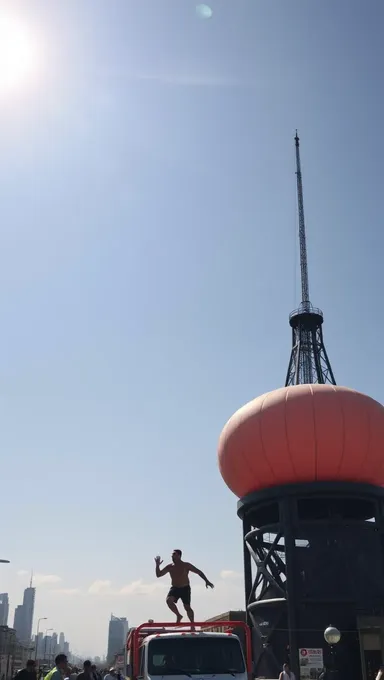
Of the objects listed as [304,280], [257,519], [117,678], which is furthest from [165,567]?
[304,280]

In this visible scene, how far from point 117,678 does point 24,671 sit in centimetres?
786

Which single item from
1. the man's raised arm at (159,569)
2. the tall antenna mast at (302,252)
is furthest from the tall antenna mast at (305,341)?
the man's raised arm at (159,569)

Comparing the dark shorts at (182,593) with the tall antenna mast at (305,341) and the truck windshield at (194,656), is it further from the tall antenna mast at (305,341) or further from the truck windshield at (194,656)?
the tall antenna mast at (305,341)

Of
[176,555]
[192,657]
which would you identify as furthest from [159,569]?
[192,657]

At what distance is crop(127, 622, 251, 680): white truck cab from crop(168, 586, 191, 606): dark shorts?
2172mm

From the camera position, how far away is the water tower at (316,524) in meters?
31.0

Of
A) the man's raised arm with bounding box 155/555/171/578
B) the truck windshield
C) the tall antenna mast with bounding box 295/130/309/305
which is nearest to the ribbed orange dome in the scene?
the tall antenna mast with bounding box 295/130/309/305

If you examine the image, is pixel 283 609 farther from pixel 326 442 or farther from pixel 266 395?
pixel 266 395

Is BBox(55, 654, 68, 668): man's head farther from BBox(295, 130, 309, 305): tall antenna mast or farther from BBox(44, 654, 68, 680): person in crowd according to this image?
BBox(295, 130, 309, 305): tall antenna mast

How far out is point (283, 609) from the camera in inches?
1257

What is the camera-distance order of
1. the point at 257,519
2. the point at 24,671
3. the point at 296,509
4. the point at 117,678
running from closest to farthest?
the point at 24,671 → the point at 117,678 → the point at 296,509 → the point at 257,519

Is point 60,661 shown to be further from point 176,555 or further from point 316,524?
point 316,524

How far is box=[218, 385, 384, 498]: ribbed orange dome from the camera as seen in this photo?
104 feet

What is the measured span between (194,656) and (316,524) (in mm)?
23671
